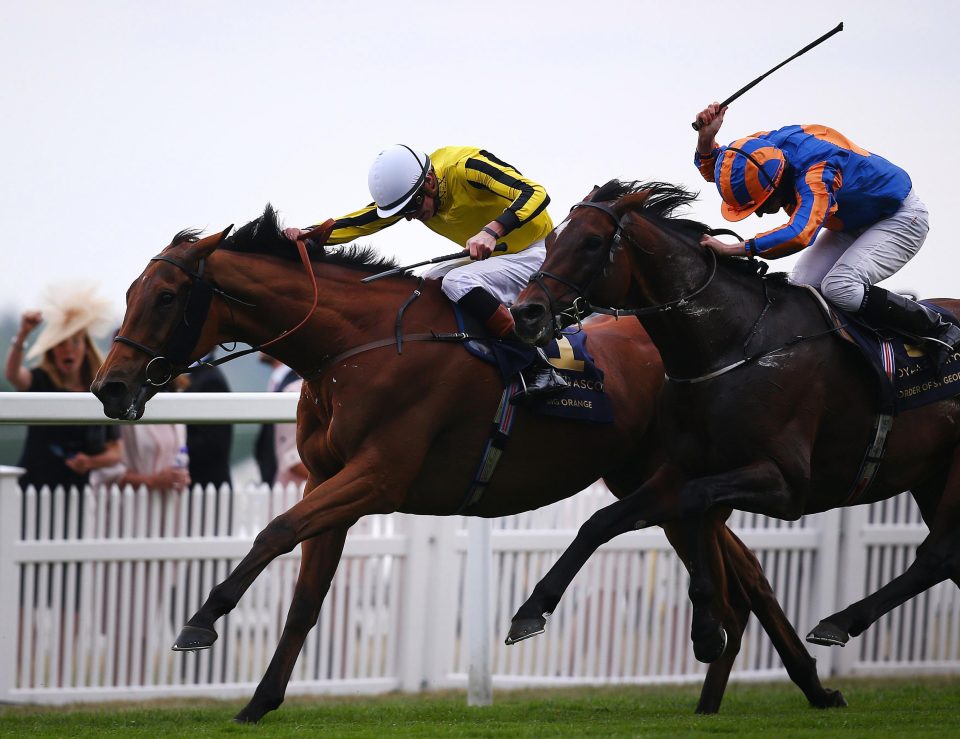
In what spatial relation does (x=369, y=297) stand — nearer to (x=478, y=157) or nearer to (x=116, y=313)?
(x=478, y=157)

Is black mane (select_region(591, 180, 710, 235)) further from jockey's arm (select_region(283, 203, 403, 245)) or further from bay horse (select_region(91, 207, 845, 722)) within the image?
jockey's arm (select_region(283, 203, 403, 245))

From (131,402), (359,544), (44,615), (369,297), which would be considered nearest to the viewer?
(131,402)

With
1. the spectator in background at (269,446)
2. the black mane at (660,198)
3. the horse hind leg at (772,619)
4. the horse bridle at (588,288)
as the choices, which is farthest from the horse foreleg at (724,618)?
the spectator in background at (269,446)

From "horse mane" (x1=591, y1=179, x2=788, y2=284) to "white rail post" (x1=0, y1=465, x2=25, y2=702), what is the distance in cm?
333

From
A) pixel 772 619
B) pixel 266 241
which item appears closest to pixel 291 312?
pixel 266 241

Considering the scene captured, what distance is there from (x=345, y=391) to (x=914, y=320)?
2.22 metres

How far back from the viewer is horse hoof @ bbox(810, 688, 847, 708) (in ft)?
20.4

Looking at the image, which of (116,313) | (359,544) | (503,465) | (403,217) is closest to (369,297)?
(403,217)

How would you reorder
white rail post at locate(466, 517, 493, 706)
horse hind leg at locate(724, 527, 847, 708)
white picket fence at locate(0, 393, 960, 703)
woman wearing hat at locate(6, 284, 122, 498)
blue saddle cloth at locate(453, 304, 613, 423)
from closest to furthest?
blue saddle cloth at locate(453, 304, 613, 423)
horse hind leg at locate(724, 527, 847, 708)
white rail post at locate(466, 517, 493, 706)
white picket fence at locate(0, 393, 960, 703)
woman wearing hat at locate(6, 284, 122, 498)

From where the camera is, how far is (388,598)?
7.49m

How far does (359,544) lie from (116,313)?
1880 mm

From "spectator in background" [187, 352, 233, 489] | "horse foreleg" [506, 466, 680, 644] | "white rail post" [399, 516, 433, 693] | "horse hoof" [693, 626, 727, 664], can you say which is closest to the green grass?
"white rail post" [399, 516, 433, 693]

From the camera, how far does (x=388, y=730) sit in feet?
17.1

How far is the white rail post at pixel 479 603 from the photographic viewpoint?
21.4 feet
